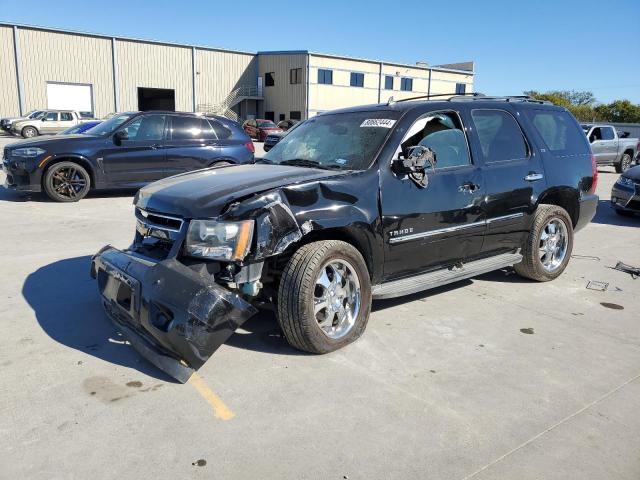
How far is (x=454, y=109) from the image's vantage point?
479 cm

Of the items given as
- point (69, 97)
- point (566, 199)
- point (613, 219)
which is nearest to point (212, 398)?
→ point (566, 199)

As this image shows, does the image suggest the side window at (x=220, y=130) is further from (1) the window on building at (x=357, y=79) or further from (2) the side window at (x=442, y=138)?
(1) the window on building at (x=357, y=79)

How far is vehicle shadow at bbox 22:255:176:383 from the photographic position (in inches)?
146

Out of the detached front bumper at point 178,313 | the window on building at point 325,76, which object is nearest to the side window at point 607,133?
the detached front bumper at point 178,313

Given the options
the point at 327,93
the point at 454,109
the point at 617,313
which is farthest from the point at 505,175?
the point at 327,93

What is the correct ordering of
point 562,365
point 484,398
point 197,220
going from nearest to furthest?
point 484,398, point 197,220, point 562,365

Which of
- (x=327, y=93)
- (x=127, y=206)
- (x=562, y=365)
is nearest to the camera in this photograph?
(x=562, y=365)

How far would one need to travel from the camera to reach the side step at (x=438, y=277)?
4129mm

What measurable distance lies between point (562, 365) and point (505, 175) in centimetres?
196

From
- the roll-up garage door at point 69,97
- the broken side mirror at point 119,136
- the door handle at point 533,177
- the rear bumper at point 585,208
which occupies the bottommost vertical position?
the rear bumper at point 585,208

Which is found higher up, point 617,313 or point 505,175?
point 505,175

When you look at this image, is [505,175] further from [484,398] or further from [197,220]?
[197,220]

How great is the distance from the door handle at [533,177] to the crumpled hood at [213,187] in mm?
2201

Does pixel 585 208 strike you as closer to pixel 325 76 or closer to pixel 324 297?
pixel 324 297
